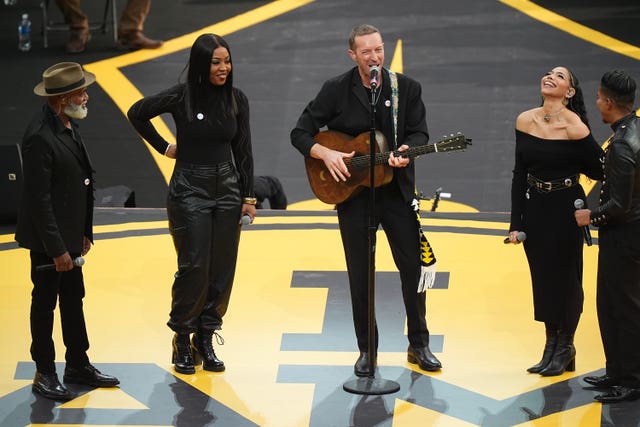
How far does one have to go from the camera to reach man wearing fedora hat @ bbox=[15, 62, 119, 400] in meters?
6.20

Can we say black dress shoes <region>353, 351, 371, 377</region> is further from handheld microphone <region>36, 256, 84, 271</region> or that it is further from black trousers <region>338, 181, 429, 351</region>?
handheld microphone <region>36, 256, 84, 271</region>

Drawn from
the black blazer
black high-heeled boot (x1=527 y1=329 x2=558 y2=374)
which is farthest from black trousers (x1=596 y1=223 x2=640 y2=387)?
the black blazer

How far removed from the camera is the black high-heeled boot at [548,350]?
6.77 metres

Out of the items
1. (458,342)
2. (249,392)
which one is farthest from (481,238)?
(249,392)

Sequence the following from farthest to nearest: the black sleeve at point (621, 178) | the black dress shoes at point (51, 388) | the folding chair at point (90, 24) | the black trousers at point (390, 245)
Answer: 1. the folding chair at point (90, 24)
2. the black trousers at point (390, 245)
3. the black dress shoes at point (51, 388)
4. the black sleeve at point (621, 178)

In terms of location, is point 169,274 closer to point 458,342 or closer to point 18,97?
point 458,342

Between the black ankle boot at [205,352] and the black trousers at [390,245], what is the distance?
808mm

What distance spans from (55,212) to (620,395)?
3.06m

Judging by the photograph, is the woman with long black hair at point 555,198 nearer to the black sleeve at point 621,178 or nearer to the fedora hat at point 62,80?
the black sleeve at point 621,178

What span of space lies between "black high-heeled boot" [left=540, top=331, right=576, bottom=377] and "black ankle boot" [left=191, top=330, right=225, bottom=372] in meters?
1.80

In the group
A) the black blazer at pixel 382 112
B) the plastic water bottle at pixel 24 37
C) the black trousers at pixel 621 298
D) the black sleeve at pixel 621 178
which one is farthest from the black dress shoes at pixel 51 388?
the plastic water bottle at pixel 24 37

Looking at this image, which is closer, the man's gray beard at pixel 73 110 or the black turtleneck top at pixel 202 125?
the man's gray beard at pixel 73 110

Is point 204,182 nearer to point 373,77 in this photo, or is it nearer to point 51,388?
point 373,77

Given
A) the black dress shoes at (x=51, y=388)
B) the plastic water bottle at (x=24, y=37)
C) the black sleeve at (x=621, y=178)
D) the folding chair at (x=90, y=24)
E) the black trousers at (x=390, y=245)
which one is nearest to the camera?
the black sleeve at (x=621, y=178)
